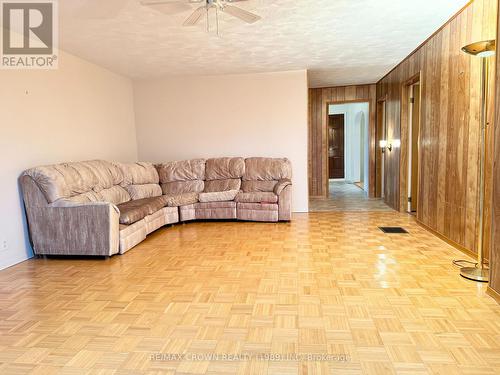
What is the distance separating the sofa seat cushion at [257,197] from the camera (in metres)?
5.13

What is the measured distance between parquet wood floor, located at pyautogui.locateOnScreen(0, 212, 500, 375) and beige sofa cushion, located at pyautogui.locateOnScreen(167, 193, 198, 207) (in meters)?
1.30

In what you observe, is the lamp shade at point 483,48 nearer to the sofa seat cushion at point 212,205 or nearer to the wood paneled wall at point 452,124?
the wood paneled wall at point 452,124

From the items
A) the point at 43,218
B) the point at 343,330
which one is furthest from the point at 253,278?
the point at 43,218

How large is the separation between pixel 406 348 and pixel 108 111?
5223 mm

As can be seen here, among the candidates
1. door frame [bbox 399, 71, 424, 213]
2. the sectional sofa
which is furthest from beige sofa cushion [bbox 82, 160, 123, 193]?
door frame [bbox 399, 71, 424, 213]

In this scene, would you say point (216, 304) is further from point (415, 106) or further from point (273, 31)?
point (415, 106)

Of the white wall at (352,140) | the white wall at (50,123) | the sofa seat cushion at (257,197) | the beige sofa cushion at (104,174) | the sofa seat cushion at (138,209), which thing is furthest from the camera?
the white wall at (352,140)

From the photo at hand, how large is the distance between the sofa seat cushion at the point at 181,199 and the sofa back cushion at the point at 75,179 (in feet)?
2.24

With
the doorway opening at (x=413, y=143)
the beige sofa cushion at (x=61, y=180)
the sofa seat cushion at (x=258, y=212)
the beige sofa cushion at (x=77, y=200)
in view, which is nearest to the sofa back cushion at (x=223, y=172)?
the sofa seat cushion at (x=258, y=212)

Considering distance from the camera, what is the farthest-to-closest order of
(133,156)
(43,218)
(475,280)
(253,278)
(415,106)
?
(133,156), (415,106), (43,218), (253,278), (475,280)

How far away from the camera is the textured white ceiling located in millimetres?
3164

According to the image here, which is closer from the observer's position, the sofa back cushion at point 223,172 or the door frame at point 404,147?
the door frame at point 404,147

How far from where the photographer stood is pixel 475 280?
9.03 ft

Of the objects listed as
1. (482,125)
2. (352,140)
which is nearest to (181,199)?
(482,125)
